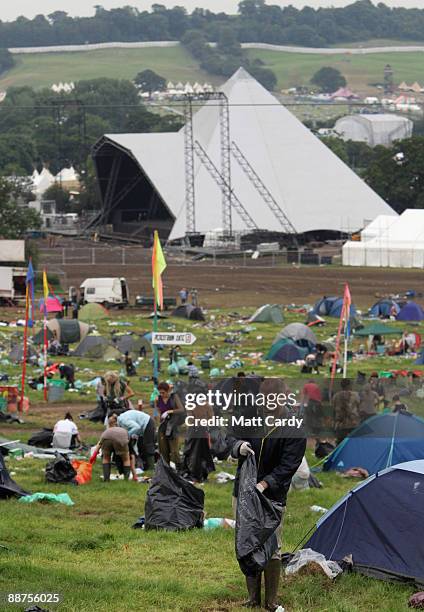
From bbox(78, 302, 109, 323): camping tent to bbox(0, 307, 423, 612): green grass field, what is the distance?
77.6ft

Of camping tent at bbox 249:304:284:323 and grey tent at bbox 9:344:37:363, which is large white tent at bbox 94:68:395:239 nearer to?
camping tent at bbox 249:304:284:323

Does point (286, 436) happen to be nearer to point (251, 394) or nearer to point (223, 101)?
point (251, 394)

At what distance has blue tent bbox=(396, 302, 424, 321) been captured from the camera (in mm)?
40281

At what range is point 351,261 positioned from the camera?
6334cm

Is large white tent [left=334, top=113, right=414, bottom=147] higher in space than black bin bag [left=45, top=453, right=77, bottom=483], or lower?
lower

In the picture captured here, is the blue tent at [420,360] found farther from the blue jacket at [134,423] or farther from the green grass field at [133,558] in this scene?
the blue jacket at [134,423]

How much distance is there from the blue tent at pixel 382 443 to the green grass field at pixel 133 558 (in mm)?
356

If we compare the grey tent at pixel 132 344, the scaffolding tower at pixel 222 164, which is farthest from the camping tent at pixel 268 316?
the scaffolding tower at pixel 222 164

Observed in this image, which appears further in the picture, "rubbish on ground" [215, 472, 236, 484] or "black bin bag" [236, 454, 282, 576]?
"rubbish on ground" [215, 472, 236, 484]

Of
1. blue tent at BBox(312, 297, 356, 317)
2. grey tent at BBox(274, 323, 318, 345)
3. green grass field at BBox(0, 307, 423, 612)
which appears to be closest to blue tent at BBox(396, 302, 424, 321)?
blue tent at BBox(312, 297, 356, 317)

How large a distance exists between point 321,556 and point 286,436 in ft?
4.82

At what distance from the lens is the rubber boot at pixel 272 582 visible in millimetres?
9438

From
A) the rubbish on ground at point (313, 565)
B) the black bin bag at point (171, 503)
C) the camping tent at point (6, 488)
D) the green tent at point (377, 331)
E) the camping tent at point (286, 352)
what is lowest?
the green tent at point (377, 331)

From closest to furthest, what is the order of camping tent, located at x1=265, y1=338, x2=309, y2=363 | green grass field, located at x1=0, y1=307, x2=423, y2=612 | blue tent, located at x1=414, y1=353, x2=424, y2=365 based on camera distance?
green grass field, located at x1=0, y1=307, x2=423, y2=612 < blue tent, located at x1=414, y1=353, x2=424, y2=365 < camping tent, located at x1=265, y1=338, x2=309, y2=363
